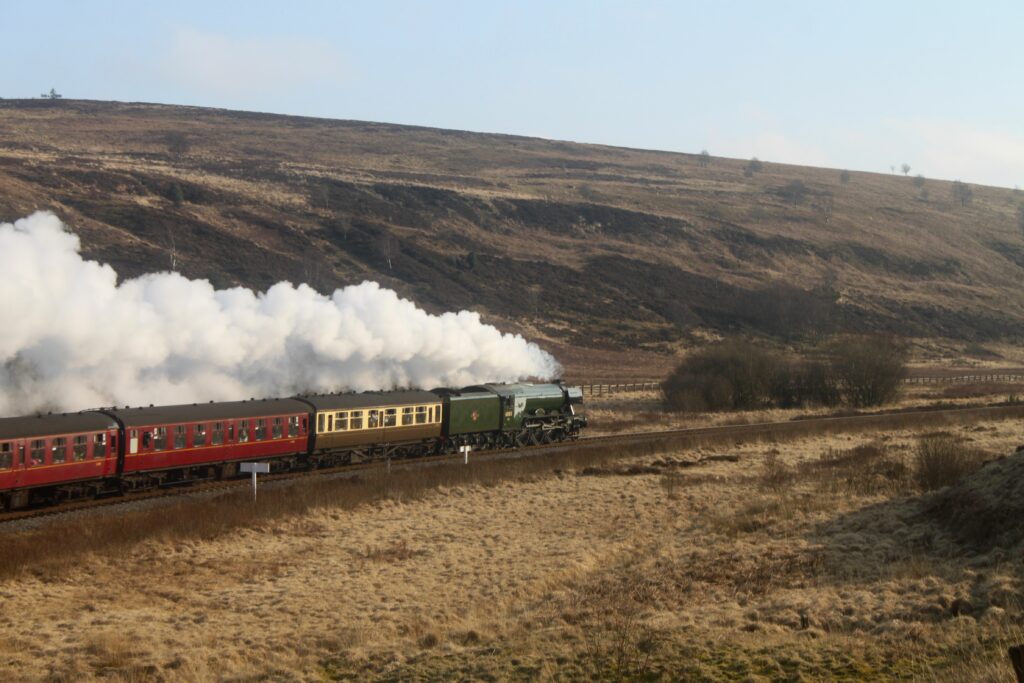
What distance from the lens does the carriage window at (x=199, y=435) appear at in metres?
33.5

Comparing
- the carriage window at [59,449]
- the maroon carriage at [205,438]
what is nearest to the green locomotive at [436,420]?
the maroon carriage at [205,438]

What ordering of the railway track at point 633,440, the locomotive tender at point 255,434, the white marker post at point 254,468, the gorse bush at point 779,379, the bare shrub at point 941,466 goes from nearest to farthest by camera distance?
the locomotive tender at point 255,434
the railway track at point 633,440
the white marker post at point 254,468
the bare shrub at point 941,466
the gorse bush at point 779,379

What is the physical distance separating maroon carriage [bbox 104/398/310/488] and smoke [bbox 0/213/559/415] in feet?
14.0

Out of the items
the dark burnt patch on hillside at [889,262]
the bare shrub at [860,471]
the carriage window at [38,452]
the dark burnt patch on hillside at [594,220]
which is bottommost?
the bare shrub at [860,471]

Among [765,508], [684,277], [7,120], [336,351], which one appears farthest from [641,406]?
[7,120]

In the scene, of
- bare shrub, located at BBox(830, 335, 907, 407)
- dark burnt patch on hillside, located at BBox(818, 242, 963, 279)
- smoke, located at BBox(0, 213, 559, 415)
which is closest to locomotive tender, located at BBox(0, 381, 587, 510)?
smoke, located at BBox(0, 213, 559, 415)

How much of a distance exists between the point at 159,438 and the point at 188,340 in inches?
325

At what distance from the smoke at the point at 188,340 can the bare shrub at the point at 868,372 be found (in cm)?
2914

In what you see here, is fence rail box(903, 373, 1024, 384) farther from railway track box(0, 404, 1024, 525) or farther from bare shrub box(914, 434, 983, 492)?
bare shrub box(914, 434, 983, 492)

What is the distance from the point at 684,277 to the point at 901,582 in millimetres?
117620

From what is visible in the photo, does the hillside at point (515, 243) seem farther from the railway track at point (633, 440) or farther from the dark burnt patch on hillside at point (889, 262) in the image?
the railway track at point (633, 440)

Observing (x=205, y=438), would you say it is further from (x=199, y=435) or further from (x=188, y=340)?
(x=188, y=340)

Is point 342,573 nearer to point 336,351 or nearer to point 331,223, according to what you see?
point 336,351

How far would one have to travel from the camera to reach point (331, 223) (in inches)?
5221
